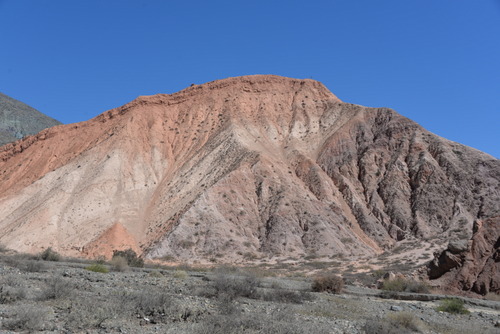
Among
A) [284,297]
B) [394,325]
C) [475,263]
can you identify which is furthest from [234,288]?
[475,263]

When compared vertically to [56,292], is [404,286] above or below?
above

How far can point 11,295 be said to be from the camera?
34.6ft

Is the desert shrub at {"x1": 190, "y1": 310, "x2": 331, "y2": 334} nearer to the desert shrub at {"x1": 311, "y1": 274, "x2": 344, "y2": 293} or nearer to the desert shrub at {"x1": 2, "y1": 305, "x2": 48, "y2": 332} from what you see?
the desert shrub at {"x1": 2, "y1": 305, "x2": 48, "y2": 332}

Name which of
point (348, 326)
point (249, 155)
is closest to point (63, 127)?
point (249, 155)

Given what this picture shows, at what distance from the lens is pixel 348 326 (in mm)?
10852

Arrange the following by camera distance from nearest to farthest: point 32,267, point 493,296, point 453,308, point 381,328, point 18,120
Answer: point 381,328, point 453,308, point 32,267, point 493,296, point 18,120

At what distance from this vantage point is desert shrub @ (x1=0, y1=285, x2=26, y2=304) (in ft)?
33.6

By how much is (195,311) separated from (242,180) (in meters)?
35.4

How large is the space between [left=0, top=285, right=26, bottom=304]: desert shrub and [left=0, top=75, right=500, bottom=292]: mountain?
2581 centimetres

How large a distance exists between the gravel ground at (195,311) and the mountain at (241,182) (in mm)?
21797

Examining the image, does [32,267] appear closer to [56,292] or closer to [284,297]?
[56,292]

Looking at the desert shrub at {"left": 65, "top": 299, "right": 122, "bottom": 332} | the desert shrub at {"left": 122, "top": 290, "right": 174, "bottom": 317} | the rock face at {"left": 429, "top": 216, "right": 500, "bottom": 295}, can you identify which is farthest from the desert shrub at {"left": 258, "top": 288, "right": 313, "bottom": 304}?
the rock face at {"left": 429, "top": 216, "right": 500, "bottom": 295}

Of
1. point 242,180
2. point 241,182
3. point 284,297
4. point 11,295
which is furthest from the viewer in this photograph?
point 242,180

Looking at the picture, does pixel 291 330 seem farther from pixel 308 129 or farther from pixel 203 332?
pixel 308 129
